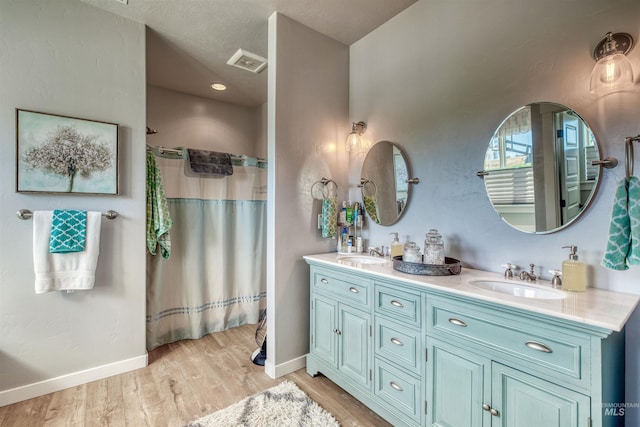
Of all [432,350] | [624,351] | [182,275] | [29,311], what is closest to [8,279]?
[29,311]

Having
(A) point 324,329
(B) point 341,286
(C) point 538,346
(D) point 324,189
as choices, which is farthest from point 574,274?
(D) point 324,189

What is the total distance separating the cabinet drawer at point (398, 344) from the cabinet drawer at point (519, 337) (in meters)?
0.14

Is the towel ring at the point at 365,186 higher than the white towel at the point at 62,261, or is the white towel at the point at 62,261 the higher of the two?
the towel ring at the point at 365,186

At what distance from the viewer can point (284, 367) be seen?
214 cm

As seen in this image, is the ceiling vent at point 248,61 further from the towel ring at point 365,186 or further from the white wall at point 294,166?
the towel ring at point 365,186

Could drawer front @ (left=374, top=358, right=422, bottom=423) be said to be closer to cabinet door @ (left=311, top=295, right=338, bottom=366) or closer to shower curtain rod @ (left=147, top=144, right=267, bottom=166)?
cabinet door @ (left=311, top=295, right=338, bottom=366)

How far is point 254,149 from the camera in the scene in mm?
3986

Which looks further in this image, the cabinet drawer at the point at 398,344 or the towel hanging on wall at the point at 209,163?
the towel hanging on wall at the point at 209,163

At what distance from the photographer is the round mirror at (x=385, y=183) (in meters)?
2.12

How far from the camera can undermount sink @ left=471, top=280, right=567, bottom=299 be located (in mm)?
1299

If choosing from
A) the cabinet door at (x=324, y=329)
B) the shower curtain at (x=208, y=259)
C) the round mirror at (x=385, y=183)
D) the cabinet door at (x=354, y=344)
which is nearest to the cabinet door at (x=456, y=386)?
the cabinet door at (x=354, y=344)

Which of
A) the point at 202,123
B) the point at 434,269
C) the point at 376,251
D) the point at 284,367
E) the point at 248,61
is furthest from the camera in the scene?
the point at 202,123

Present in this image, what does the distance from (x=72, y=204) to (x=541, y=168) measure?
2834 mm

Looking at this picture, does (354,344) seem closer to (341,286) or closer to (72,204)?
(341,286)
